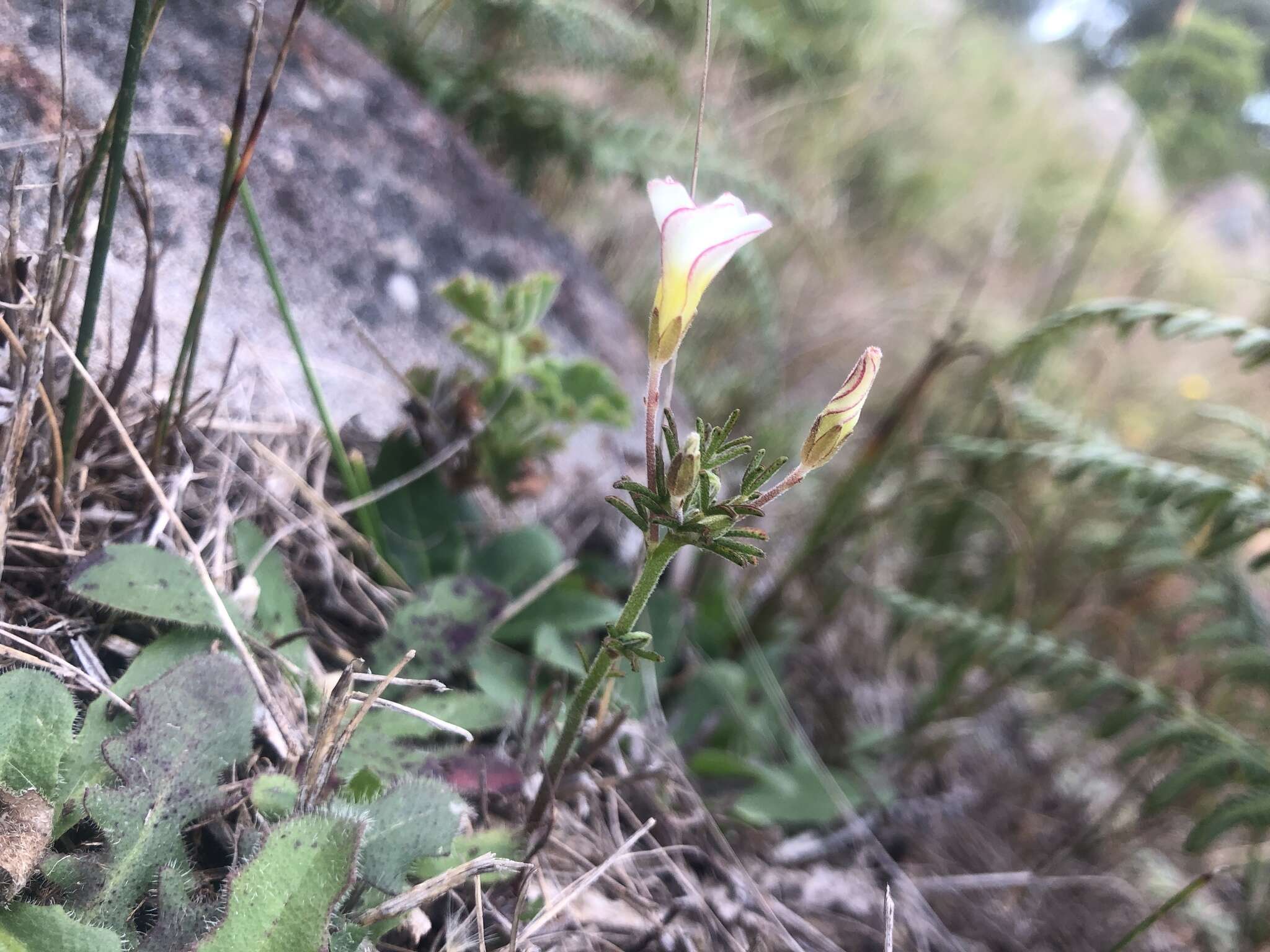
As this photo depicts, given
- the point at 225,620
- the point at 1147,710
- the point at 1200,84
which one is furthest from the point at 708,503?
the point at 1200,84

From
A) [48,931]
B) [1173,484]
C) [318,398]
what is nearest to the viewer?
[48,931]

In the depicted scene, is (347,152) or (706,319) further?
(706,319)

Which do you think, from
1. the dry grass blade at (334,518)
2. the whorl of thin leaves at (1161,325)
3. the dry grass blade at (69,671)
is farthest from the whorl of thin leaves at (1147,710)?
the dry grass blade at (69,671)

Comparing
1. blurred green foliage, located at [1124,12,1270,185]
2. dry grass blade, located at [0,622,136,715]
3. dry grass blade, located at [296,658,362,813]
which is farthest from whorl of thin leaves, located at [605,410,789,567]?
blurred green foliage, located at [1124,12,1270,185]

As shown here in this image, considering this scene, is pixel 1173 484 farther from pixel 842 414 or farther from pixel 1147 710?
pixel 842 414

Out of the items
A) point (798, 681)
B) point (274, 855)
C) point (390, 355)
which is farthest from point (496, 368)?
point (798, 681)

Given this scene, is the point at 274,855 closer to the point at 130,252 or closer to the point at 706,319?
the point at 130,252
